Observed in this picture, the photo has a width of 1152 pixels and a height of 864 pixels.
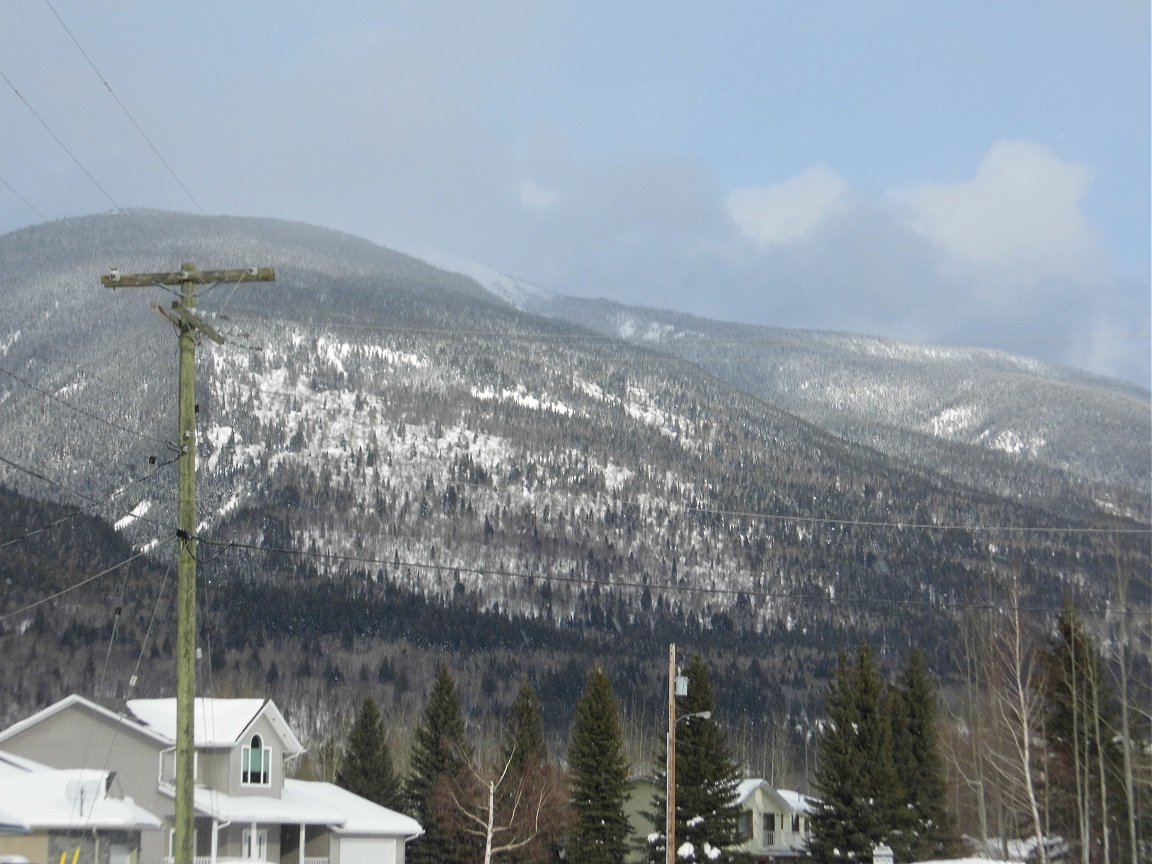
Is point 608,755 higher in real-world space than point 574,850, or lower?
higher

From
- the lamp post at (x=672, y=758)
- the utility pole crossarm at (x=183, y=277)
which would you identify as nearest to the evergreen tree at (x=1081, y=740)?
the lamp post at (x=672, y=758)

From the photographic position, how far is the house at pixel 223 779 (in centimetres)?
4731

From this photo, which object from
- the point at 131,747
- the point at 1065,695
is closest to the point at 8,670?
the point at 131,747

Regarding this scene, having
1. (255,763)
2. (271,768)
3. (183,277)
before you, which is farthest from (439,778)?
(183,277)

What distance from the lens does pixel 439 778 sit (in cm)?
6669

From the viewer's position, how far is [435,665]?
7564 inches

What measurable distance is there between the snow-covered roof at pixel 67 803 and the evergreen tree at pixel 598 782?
2565 cm

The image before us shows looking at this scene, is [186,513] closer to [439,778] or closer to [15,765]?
[15,765]

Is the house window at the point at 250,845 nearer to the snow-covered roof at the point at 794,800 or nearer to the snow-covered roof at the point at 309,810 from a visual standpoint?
the snow-covered roof at the point at 309,810

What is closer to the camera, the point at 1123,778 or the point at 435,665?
the point at 1123,778

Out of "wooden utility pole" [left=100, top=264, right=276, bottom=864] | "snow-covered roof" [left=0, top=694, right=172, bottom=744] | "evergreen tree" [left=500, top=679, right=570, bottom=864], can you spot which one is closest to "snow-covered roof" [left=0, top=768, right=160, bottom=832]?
"snow-covered roof" [left=0, top=694, right=172, bottom=744]

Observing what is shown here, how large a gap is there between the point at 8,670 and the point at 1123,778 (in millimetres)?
139054

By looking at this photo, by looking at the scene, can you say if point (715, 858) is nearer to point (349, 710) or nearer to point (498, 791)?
point (498, 791)

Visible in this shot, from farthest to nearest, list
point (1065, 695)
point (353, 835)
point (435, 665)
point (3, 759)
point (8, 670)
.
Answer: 1. point (435, 665)
2. point (8, 670)
3. point (353, 835)
4. point (1065, 695)
5. point (3, 759)
